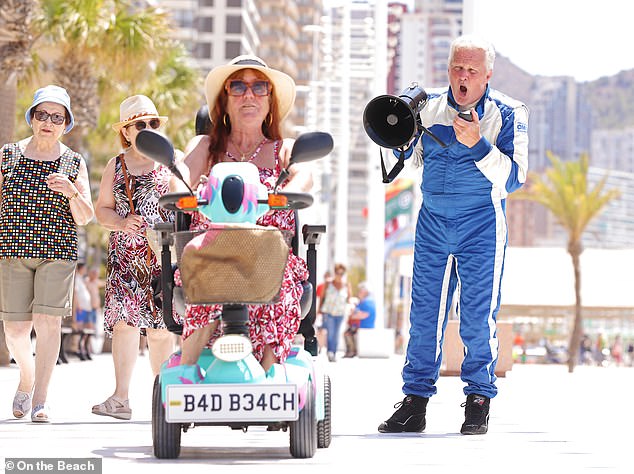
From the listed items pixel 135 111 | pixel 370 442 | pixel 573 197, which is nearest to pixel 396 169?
pixel 370 442

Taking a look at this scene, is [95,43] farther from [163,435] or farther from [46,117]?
[163,435]

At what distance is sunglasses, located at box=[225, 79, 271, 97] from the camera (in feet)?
21.2

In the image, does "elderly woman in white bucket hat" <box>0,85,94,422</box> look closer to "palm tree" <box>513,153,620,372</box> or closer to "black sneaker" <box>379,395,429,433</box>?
"black sneaker" <box>379,395,429,433</box>

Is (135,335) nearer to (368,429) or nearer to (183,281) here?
(368,429)

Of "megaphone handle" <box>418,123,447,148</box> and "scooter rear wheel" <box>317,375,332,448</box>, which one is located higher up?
"megaphone handle" <box>418,123,447,148</box>

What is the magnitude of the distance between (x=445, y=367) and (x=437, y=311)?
883cm

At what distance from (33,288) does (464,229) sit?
257 cm

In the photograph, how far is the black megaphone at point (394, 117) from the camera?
7.29 m

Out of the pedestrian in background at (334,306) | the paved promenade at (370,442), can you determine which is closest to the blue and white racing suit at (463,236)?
the paved promenade at (370,442)

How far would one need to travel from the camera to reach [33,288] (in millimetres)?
8438

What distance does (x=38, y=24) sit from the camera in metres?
24.7

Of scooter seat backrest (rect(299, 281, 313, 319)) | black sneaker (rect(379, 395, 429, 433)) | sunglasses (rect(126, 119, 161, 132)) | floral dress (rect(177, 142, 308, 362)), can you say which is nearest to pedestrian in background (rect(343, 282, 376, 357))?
sunglasses (rect(126, 119, 161, 132))

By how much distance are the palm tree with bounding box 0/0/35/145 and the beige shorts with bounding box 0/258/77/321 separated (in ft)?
32.7

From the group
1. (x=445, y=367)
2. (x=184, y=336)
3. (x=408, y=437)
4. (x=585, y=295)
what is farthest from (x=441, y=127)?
(x=585, y=295)
